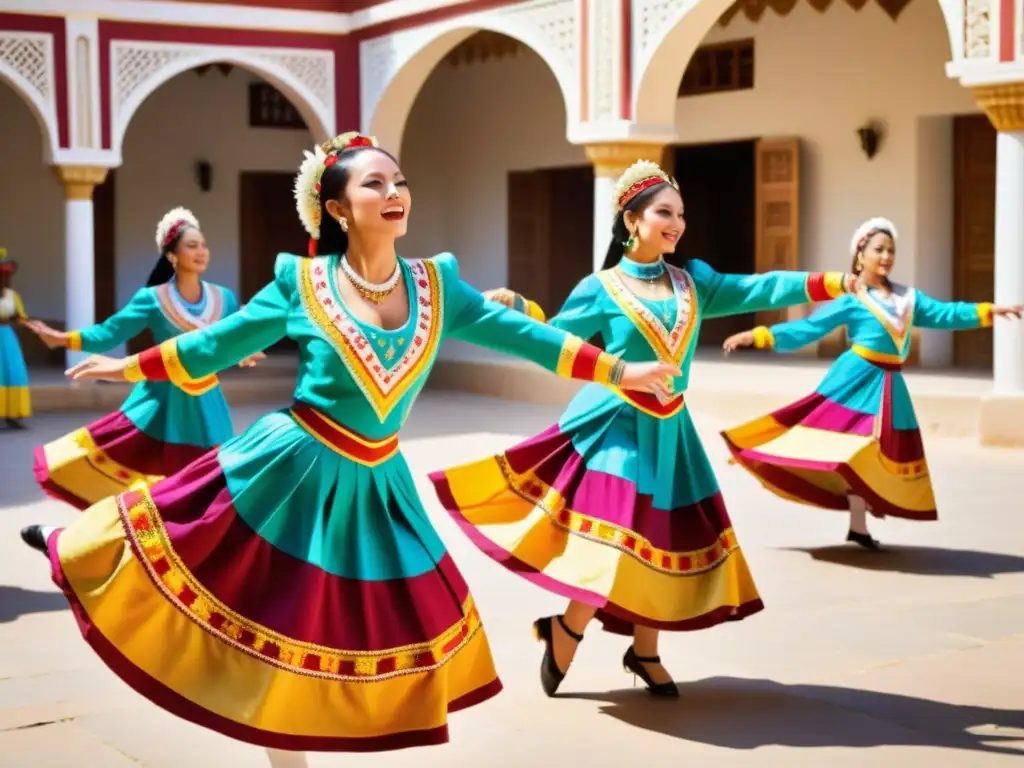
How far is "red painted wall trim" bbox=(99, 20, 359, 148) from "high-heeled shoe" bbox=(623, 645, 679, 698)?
10934 millimetres

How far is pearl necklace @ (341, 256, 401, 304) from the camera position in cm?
359

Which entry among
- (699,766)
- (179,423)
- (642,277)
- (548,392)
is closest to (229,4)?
(548,392)

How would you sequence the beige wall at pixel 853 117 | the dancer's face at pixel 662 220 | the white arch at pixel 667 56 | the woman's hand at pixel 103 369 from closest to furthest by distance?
the woman's hand at pixel 103 369, the dancer's face at pixel 662 220, the white arch at pixel 667 56, the beige wall at pixel 853 117

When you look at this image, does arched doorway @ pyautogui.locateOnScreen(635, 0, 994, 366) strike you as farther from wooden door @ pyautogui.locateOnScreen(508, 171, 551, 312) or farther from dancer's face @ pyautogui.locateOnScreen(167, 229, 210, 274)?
dancer's face @ pyautogui.locateOnScreen(167, 229, 210, 274)

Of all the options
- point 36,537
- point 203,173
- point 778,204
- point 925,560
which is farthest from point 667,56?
point 36,537

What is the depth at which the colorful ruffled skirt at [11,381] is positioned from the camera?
40.0 feet

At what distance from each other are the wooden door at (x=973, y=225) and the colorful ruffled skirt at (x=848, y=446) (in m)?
6.89

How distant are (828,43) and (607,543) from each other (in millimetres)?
10598

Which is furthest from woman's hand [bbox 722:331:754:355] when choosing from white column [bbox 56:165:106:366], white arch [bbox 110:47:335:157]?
white arch [bbox 110:47:335:157]

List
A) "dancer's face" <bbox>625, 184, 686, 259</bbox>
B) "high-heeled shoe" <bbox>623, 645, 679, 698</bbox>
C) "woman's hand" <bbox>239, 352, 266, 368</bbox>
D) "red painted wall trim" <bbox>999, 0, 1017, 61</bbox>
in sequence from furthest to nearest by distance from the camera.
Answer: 1. "red painted wall trim" <bbox>999, 0, 1017, 61</bbox>
2. "dancer's face" <bbox>625, 184, 686, 259</bbox>
3. "high-heeled shoe" <bbox>623, 645, 679, 698</bbox>
4. "woman's hand" <bbox>239, 352, 266, 368</bbox>

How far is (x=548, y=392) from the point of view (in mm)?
13797

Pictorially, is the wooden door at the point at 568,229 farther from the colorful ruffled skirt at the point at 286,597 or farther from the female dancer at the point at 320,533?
the colorful ruffled skirt at the point at 286,597

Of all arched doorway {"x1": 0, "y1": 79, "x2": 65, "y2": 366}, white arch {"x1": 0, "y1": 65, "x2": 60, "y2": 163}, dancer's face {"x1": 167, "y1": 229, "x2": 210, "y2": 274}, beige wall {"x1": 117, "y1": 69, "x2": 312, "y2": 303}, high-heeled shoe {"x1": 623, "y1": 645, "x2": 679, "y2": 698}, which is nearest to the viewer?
high-heeled shoe {"x1": 623, "y1": 645, "x2": 679, "y2": 698}

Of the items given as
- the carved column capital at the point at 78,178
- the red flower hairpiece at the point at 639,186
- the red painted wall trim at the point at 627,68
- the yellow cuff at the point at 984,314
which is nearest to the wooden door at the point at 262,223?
the carved column capital at the point at 78,178
